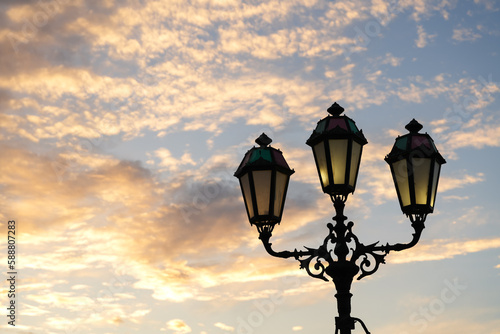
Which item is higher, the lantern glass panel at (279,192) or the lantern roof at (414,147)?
the lantern roof at (414,147)

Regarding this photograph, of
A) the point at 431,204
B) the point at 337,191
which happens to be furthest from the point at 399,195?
the point at 337,191

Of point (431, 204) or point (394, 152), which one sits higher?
point (394, 152)

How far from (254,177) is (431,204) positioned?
6.94 feet

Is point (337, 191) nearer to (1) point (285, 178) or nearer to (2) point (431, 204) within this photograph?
(1) point (285, 178)

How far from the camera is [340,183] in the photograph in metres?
6.78

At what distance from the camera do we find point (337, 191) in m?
6.84

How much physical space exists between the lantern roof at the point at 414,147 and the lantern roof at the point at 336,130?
15.3 inches

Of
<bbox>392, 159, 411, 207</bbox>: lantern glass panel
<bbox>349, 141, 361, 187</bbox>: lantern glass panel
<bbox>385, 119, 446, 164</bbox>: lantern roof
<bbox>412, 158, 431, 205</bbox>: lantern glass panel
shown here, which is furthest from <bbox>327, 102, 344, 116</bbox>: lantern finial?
<bbox>412, 158, 431, 205</bbox>: lantern glass panel

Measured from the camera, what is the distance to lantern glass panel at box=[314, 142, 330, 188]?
6832 mm

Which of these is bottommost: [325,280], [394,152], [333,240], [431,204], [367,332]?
[367,332]

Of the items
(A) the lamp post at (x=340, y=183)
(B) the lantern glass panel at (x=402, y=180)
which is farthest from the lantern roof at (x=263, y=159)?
(B) the lantern glass panel at (x=402, y=180)

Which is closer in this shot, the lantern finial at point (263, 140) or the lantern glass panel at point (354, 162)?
the lantern glass panel at point (354, 162)

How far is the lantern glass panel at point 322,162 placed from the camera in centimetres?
683

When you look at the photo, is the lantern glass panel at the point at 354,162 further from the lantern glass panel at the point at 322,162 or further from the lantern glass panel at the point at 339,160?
the lantern glass panel at the point at 322,162
